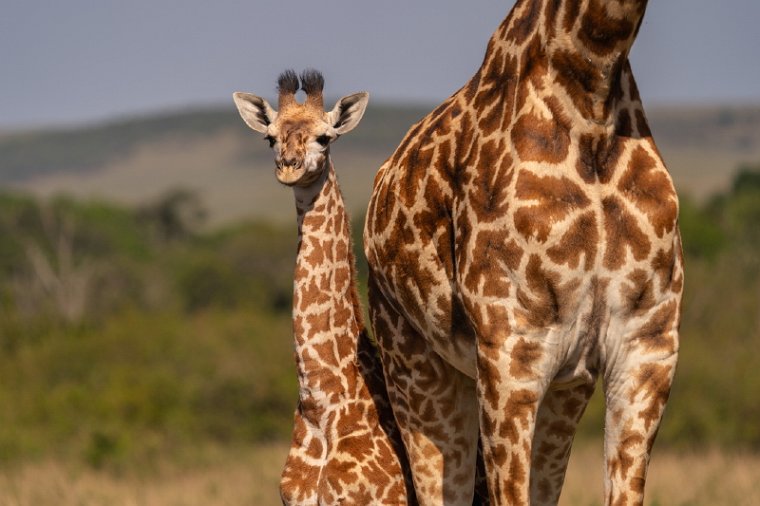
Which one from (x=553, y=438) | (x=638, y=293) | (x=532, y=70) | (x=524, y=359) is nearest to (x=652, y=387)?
(x=638, y=293)

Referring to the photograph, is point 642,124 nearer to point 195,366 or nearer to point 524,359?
point 524,359

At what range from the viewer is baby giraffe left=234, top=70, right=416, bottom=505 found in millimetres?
7418

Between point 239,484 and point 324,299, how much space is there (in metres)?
9.59

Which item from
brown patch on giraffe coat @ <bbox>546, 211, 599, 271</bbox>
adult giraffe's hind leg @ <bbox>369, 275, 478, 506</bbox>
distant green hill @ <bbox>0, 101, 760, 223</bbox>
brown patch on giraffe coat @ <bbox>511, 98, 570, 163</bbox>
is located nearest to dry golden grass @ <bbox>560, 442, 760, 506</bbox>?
adult giraffe's hind leg @ <bbox>369, 275, 478, 506</bbox>

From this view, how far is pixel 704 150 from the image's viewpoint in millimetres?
130875

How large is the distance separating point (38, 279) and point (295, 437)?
178ft

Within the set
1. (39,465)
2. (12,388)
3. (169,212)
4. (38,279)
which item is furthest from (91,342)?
(169,212)

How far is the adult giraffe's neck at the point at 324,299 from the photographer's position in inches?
304

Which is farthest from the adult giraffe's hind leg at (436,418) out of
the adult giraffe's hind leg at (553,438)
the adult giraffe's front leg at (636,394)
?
the adult giraffe's front leg at (636,394)

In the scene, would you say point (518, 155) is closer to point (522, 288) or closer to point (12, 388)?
point (522, 288)

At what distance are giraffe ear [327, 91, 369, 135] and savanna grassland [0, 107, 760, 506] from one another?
5.64 m

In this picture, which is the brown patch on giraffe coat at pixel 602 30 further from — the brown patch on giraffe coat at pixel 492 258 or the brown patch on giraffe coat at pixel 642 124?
the brown patch on giraffe coat at pixel 492 258

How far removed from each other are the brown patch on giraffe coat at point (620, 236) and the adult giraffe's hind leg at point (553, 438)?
111cm

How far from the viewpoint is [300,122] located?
25.8 feet
